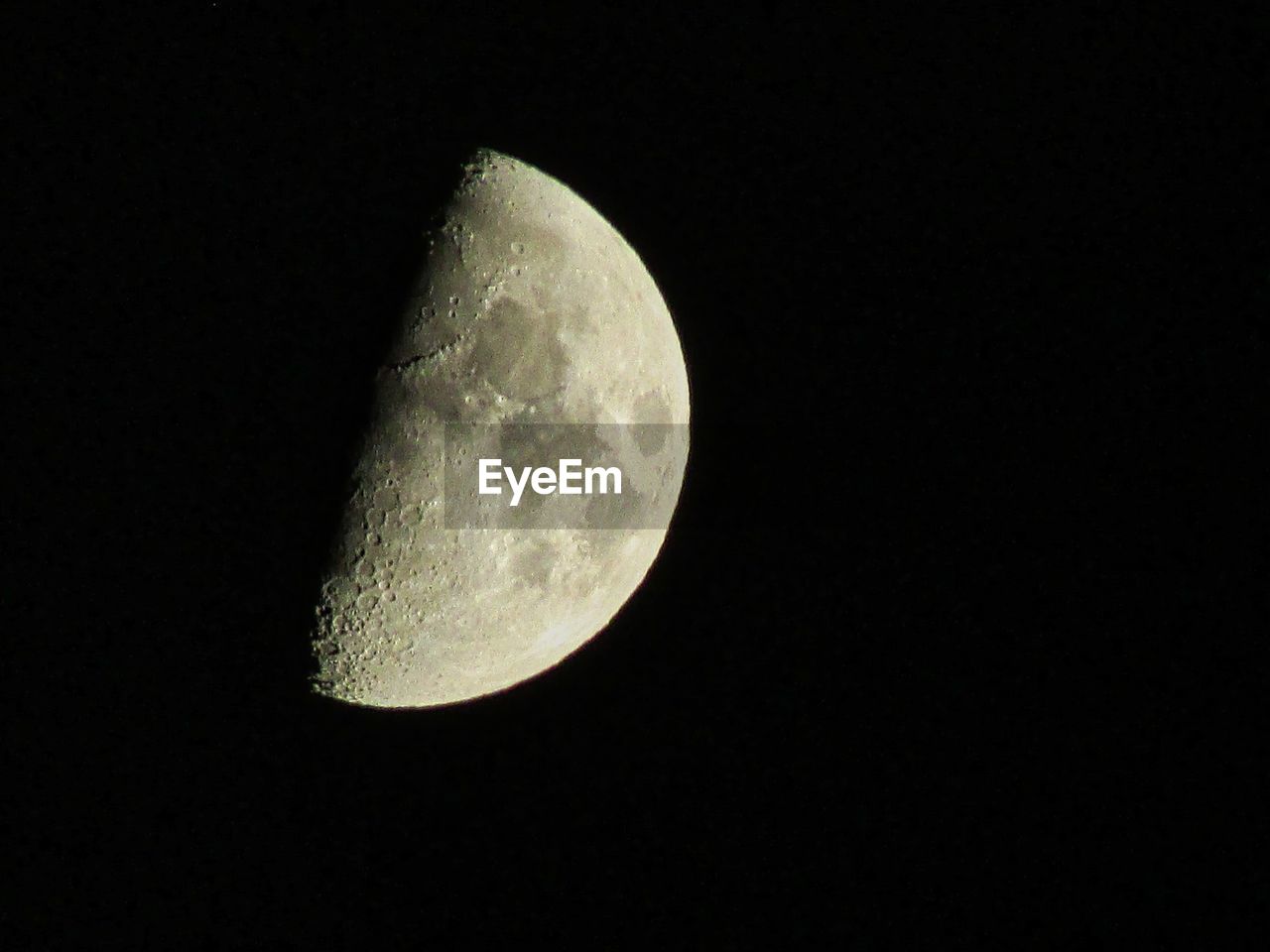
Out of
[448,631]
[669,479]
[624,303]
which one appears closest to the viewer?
[448,631]

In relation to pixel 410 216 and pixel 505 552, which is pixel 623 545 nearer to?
pixel 505 552

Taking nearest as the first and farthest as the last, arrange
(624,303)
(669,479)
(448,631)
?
(448,631), (624,303), (669,479)

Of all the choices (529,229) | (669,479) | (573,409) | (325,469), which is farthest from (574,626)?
(529,229)

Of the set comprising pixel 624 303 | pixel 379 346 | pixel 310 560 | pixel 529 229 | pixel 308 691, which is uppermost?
pixel 529 229

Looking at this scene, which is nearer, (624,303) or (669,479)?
(624,303)

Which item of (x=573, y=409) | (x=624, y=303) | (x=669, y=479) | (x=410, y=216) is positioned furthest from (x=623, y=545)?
(x=410, y=216)

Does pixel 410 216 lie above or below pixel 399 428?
above
